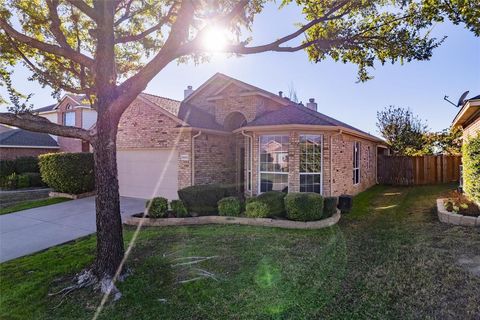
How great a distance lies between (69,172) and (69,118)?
13285mm

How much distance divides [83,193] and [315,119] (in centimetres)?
1137

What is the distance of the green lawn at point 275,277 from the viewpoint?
3.86m

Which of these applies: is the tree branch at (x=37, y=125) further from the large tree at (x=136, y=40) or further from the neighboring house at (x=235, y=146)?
the neighboring house at (x=235, y=146)

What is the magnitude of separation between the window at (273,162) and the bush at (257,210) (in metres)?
2.52

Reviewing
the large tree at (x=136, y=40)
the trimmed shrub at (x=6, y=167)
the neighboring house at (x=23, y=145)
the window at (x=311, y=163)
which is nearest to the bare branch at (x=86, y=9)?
the large tree at (x=136, y=40)

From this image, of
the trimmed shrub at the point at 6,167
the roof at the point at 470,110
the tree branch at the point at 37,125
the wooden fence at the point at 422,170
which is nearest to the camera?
the tree branch at the point at 37,125

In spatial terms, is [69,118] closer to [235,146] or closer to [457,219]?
[235,146]

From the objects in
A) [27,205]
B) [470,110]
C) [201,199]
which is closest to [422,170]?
[470,110]

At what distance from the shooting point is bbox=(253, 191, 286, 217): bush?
28.2ft

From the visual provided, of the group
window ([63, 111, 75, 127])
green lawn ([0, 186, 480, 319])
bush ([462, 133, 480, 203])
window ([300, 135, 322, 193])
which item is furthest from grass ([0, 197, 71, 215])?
bush ([462, 133, 480, 203])

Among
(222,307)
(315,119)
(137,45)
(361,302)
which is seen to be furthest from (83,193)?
(361,302)

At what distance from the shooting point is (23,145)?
70.8 feet

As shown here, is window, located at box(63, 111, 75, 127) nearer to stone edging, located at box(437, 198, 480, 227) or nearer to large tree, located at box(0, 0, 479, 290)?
large tree, located at box(0, 0, 479, 290)

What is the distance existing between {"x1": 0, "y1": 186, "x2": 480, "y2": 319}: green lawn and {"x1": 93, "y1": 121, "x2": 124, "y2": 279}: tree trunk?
520mm
